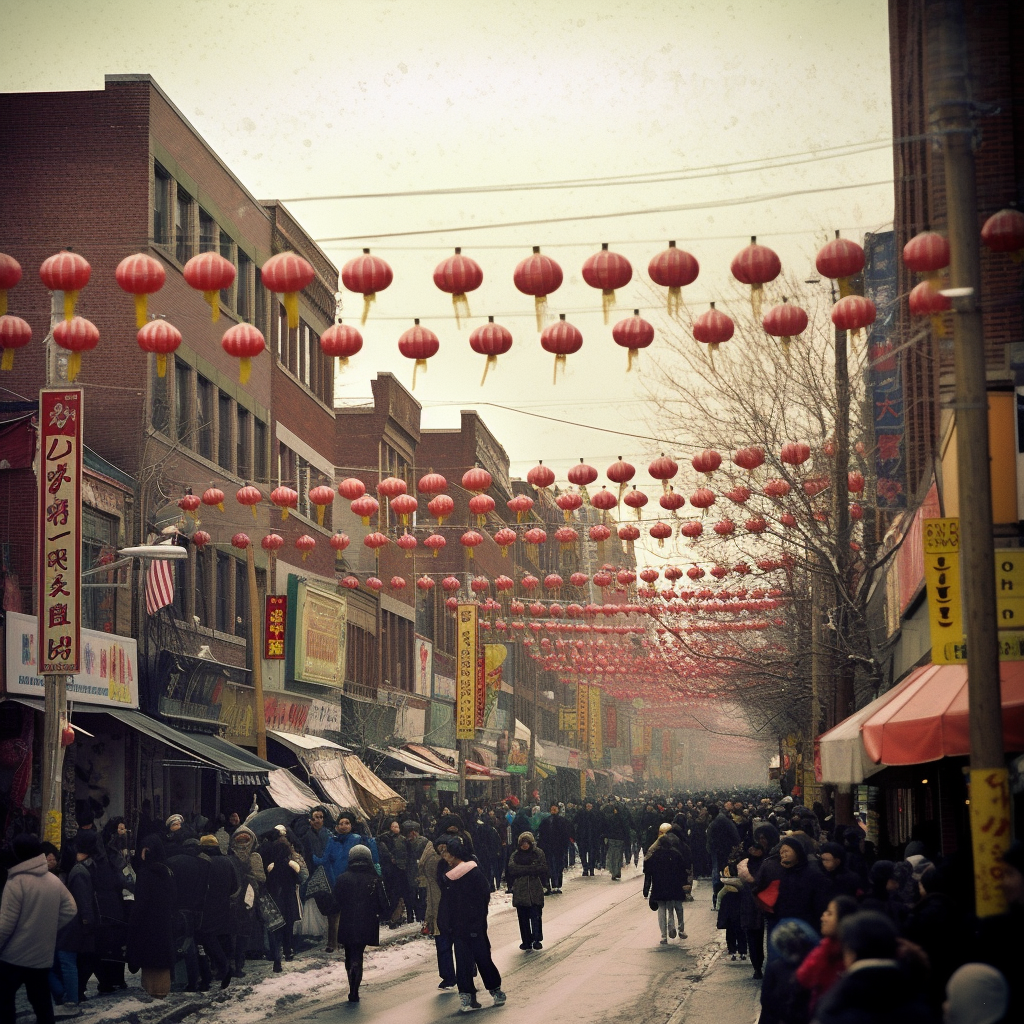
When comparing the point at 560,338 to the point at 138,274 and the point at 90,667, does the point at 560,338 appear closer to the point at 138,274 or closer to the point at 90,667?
the point at 138,274

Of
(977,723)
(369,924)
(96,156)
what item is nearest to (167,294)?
(96,156)

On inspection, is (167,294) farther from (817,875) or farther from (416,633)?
(416,633)

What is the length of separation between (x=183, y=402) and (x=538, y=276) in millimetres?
18868

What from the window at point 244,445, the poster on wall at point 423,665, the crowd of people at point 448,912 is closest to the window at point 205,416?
the window at point 244,445

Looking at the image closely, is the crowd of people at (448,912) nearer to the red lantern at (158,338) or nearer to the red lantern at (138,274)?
the red lantern at (158,338)

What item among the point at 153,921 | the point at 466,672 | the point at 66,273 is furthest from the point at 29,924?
the point at 466,672

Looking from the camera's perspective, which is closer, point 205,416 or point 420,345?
point 420,345

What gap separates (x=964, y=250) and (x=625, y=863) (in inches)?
1551

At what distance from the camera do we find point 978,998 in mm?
6293

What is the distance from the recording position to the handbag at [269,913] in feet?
61.8

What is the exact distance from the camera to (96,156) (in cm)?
2964

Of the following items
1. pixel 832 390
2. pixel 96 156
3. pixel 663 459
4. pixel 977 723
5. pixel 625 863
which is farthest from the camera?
pixel 625 863

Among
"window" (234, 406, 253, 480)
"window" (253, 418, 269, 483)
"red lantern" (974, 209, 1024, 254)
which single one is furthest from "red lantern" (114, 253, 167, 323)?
"window" (253, 418, 269, 483)

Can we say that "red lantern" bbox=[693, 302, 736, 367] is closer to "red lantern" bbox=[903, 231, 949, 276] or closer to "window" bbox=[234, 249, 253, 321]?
"red lantern" bbox=[903, 231, 949, 276]
